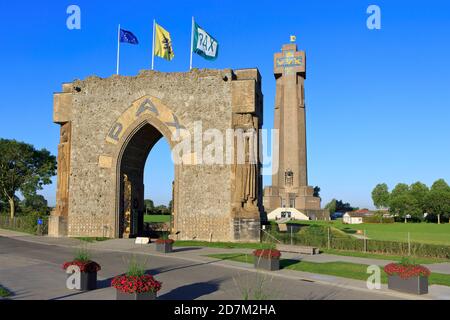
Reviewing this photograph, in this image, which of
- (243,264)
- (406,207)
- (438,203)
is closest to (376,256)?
(243,264)

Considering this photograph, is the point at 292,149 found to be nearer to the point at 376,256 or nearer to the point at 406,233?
the point at 406,233

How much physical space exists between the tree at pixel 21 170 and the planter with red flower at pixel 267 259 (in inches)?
1948

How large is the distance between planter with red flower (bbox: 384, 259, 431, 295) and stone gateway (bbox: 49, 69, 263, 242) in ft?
52.0

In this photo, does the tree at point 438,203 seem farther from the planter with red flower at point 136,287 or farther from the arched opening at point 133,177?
the planter with red flower at point 136,287

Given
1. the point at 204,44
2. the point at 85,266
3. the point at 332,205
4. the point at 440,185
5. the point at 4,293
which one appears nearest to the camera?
the point at 4,293

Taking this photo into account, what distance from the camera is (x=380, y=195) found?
133250 mm

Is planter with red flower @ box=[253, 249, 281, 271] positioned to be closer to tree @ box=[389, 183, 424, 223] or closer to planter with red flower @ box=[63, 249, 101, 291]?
planter with red flower @ box=[63, 249, 101, 291]

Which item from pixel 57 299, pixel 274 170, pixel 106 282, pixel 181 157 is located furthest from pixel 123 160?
pixel 274 170

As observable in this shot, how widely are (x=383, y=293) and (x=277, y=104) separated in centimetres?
7257

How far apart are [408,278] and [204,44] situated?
944 inches

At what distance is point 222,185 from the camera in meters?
30.5

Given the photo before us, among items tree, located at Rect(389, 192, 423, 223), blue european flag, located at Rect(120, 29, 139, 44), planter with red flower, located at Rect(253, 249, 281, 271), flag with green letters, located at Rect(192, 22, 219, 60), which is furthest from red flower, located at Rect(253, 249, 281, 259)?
tree, located at Rect(389, 192, 423, 223)

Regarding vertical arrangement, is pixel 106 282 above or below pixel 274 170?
below

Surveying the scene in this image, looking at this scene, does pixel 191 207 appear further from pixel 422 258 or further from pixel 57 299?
pixel 57 299
